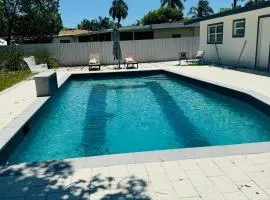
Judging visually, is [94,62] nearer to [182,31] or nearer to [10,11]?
[182,31]

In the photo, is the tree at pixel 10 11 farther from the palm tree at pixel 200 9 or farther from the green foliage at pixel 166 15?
the palm tree at pixel 200 9

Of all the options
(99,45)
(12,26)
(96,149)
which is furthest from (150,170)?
(12,26)

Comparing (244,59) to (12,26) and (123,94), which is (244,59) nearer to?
(123,94)

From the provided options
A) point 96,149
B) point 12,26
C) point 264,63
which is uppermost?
point 12,26

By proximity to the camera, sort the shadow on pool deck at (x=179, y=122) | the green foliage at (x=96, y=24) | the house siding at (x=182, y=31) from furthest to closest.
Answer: the green foliage at (x=96, y=24)
the house siding at (x=182, y=31)
the shadow on pool deck at (x=179, y=122)

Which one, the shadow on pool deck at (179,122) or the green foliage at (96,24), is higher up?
the green foliage at (96,24)

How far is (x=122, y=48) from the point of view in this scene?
755 inches

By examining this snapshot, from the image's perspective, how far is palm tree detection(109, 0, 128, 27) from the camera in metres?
65.1

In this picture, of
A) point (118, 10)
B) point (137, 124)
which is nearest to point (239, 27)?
point (137, 124)

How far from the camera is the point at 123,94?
428 inches

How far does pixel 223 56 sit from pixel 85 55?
8583 mm

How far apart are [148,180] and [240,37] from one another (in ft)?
39.6

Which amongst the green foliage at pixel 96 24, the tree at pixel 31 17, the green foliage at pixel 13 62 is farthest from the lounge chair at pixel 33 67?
the green foliage at pixel 96 24

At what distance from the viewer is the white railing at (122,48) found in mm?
18266
